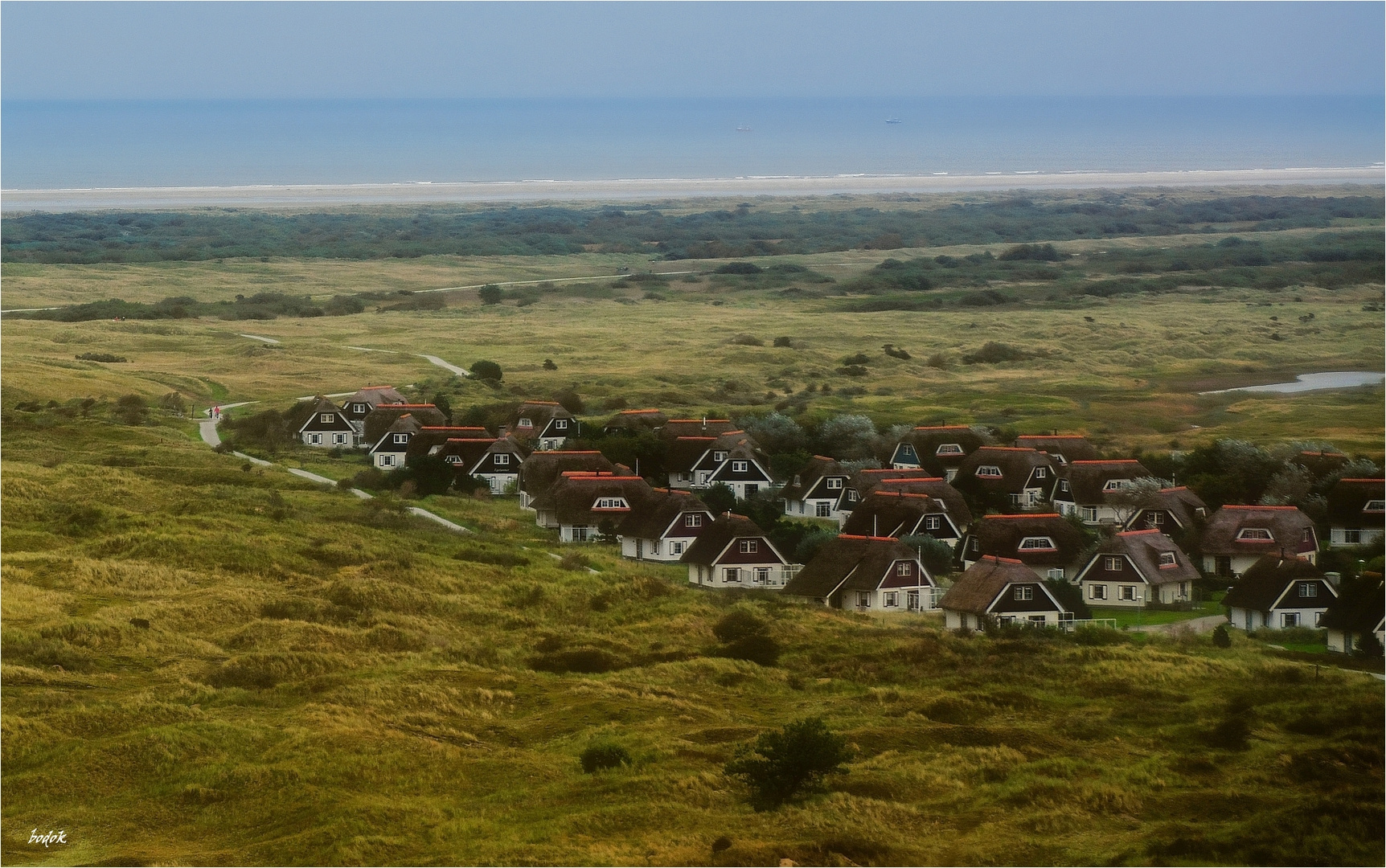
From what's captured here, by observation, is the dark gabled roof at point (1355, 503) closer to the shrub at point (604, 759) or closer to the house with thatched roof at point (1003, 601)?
the house with thatched roof at point (1003, 601)

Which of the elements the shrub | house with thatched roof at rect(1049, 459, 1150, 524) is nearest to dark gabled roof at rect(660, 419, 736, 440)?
house with thatched roof at rect(1049, 459, 1150, 524)

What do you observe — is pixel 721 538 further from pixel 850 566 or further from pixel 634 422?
pixel 634 422

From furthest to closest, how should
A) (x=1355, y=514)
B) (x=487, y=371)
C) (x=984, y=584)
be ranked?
(x=487, y=371) < (x=1355, y=514) < (x=984, y=584)

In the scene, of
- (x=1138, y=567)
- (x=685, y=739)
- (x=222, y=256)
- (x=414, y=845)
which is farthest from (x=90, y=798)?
(x=222, y=256)

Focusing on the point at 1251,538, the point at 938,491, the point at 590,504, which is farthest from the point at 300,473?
the point at 1251,538

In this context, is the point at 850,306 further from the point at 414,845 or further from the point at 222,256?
→ the point at 414,845

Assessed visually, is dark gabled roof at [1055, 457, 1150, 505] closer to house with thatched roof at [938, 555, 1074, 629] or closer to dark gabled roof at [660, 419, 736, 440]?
house with thatched roof at [938, 555, 1074, 629]
